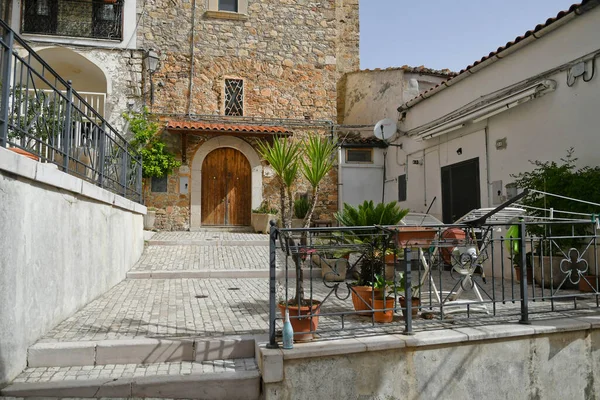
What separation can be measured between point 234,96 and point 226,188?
9.08 feet

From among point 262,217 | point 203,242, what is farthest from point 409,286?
point 262,217

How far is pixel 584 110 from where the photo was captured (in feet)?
20.4

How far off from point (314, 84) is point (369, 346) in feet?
36.0

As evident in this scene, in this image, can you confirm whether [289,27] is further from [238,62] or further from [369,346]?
[369,346]

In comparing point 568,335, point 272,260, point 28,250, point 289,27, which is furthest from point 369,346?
point 289,27

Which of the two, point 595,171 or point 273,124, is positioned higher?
point 273,124

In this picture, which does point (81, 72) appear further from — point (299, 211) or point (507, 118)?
point (507, 118)

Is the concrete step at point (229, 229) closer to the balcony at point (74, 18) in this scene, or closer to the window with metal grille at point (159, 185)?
the window with metal grille at point (159, 185)

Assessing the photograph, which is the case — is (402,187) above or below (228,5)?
below

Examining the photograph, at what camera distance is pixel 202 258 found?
805 cm

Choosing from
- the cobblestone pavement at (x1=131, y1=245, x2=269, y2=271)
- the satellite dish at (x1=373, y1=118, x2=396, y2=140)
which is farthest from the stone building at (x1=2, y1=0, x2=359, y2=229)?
the cobblestone pavement at (x1=131, y1=245, x2=269, y2=271)

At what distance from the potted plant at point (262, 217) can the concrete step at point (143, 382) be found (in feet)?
26.9

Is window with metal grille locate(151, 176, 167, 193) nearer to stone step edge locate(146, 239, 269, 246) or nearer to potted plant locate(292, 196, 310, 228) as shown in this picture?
stone step edge locate(146, 239, 269, 246)

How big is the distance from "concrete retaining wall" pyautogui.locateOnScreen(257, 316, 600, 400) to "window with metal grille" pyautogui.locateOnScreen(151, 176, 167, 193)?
9.39 meters
